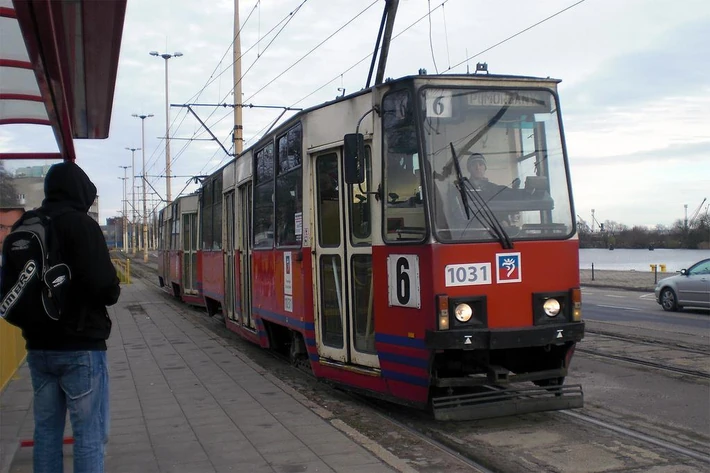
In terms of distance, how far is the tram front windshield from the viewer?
6.37m

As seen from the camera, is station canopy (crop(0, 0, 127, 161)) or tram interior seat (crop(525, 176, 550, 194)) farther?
tram interior seat (crop(525, 176, 550, 194))

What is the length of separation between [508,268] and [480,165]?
995 mm

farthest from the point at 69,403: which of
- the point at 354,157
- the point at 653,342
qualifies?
the point at 653,342

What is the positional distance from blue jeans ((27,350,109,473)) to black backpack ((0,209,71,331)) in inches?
9.4

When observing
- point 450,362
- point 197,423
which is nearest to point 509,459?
point 450,362

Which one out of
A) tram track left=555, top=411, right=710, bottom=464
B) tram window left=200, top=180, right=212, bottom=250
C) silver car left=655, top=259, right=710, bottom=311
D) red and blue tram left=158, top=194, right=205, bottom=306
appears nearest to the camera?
tram track left=555, top=411, right=710, bottom=464

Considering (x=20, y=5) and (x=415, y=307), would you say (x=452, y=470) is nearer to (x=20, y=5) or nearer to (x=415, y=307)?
(x=415, y=307)

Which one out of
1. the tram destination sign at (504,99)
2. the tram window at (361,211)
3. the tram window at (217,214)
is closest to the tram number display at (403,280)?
the tram window at (361,211)

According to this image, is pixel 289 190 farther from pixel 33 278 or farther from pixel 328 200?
pixel 33 278

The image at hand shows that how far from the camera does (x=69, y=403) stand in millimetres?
3701

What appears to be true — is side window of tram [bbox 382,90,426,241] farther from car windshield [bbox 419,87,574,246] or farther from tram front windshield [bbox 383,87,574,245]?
car windshield [bbox 419,87,574,246]

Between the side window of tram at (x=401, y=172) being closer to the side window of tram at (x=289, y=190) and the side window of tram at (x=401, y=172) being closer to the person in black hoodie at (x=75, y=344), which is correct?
the side window of tram at (x=289, y=190)

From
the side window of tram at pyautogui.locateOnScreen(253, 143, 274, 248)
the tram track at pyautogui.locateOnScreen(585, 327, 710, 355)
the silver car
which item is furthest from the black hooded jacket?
the silver car

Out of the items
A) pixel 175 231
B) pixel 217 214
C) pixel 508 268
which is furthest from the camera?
pixel 175 231
